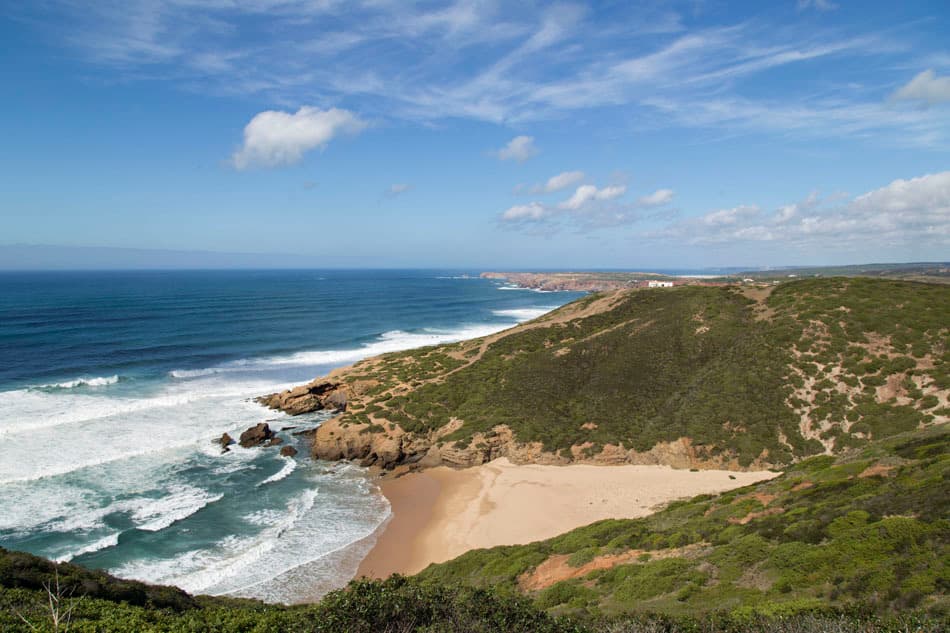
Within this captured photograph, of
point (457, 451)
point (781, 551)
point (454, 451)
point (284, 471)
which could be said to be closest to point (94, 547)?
point (284, 471)

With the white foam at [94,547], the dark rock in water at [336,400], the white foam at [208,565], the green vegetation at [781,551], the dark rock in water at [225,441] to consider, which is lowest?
the white foam at [208,565]

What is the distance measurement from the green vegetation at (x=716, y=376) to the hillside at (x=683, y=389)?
11cm

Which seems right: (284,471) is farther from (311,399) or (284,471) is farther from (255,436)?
(311,399)

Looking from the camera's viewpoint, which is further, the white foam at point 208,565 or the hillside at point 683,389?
the hillside at point 683,389

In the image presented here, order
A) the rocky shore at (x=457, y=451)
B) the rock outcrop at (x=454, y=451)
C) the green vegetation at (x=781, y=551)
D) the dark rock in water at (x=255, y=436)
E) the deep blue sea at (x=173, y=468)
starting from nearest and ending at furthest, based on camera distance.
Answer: the green vegetation at (x=781, y=551) < the deep blue sea at (x=173, y=468) < the rocky shore at (x=457, y=451) < the rock outcrop at (x=454, y=451) < the dark rock in water at (x=255, y=436)

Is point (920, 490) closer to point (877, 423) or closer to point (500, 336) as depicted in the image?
point (877, 423)

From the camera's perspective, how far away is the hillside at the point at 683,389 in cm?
2947

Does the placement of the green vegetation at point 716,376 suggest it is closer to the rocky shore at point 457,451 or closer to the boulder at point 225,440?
the rocky shore at point 457,451

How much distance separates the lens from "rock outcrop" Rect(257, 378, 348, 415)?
143 ft

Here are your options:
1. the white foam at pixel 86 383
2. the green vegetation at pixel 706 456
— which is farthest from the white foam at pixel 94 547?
the white foam at pixel 86 383

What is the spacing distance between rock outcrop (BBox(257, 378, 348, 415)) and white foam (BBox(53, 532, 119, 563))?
67.7 ft

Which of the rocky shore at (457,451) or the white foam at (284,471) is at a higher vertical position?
the rocky shore at (457,451)

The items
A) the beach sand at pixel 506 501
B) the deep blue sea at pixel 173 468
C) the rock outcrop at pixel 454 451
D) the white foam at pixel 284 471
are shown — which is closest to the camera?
the deep blue sea at pixel 173 468

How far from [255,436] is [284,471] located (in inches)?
241
